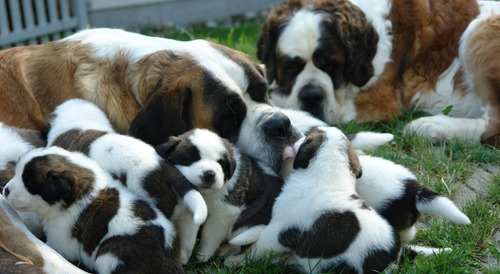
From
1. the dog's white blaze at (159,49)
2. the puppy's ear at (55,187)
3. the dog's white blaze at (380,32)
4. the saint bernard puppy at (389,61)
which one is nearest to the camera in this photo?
the puppy's ear at (55,187)

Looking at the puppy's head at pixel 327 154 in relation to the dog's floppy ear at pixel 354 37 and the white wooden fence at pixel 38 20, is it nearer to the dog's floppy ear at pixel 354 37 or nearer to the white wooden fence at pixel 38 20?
the dog's floppy ear at pixel 354 37

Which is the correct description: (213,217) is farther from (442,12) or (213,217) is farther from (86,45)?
(442,12)

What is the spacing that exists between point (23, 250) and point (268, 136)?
1.43 m

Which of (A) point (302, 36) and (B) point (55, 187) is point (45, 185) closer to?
(B) point (55, 187)

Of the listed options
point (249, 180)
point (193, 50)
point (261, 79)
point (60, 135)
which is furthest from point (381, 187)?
point (60, 135)

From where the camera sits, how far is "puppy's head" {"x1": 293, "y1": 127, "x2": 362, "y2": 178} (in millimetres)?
3211

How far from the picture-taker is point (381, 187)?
132 inches

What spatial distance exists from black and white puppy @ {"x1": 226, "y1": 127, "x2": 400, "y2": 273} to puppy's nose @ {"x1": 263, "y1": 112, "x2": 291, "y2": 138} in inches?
11.4

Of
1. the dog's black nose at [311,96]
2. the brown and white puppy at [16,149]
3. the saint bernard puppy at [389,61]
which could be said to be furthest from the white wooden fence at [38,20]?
the brown and white puppy at [16,149]

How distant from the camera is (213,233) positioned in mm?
3295

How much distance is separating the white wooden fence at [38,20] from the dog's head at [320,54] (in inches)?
174

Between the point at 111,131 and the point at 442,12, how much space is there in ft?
10.4

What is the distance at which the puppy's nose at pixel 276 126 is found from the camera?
142 inches

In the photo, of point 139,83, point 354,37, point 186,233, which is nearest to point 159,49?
point 139,83
